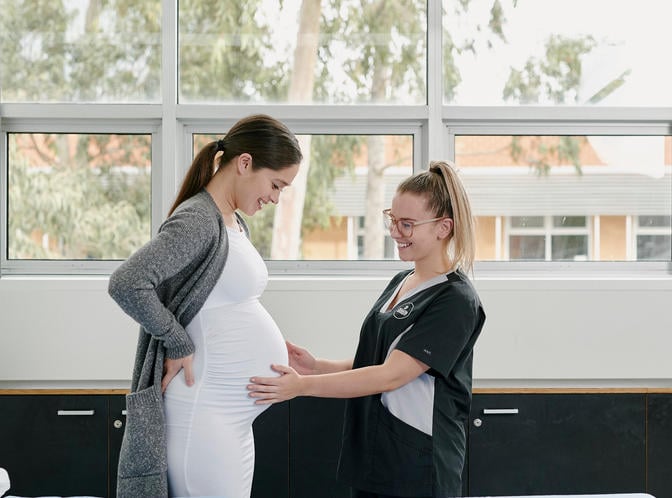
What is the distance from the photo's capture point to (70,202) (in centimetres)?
291

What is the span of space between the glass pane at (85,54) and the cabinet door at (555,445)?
1755 millimetres

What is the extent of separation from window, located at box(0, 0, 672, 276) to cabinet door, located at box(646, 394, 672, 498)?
579 millimetres

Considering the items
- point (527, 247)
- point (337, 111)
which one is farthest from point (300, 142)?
point (527, 247)

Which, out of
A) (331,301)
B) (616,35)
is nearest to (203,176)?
(331,301)

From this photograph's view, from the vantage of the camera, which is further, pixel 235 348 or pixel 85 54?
pixel 85 54

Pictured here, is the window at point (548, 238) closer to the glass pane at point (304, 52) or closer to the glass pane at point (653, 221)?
the glass pane at point (653, 221)

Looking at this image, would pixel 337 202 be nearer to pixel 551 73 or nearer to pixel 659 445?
pixel 551 73

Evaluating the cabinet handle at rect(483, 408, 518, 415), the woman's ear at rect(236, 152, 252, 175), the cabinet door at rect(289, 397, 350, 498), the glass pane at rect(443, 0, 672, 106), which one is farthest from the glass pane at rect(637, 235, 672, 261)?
the woman's ear at rect(236, 152, 252, 175)

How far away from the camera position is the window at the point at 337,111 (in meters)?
2.88

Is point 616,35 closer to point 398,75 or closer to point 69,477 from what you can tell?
point 398,75

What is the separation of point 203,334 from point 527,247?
166 cm

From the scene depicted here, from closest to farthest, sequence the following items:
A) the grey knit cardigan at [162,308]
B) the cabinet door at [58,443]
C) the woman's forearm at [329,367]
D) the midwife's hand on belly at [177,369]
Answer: the grey knit cardigan at [162,308] → the midwife's hand on belly at [177,369] → the woman's forearm at [329,367] → the cabinet door at [58,443]

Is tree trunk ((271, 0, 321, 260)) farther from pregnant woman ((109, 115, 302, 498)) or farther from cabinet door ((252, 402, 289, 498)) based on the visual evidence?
pregnant woman ((109, 115, 302, 498))

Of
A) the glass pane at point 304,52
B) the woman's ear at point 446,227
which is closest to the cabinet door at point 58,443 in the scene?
the glass pane at point 304,52
